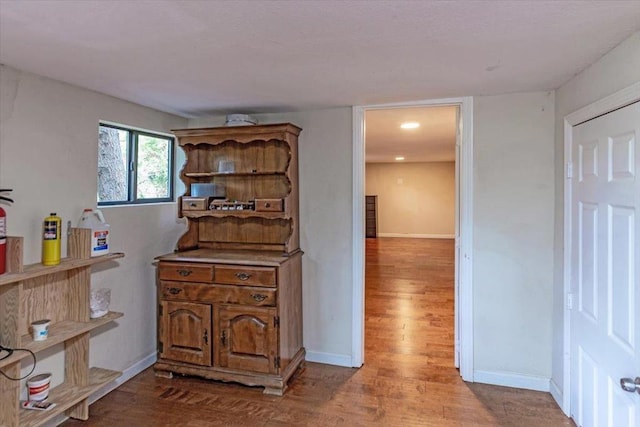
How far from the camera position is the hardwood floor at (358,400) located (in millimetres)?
2381

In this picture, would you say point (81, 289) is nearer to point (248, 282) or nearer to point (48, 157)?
point (48, 157)

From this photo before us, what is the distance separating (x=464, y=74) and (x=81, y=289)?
8.65 feet

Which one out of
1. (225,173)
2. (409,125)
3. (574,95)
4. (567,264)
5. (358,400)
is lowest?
(358,400)

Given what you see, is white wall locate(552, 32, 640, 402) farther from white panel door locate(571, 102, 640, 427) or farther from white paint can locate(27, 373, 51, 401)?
white paint can locate(27, 373, 51, 401)

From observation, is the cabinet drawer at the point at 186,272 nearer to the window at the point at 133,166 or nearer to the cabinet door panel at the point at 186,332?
the cabinet door panel at the point at 186,332

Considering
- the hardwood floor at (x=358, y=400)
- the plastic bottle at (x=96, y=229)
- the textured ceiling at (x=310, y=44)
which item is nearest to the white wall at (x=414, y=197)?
the hardwood floor at (x=358, y=400)

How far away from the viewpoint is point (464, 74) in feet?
7.37

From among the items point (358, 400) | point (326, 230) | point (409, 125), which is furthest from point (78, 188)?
point (409, 125)

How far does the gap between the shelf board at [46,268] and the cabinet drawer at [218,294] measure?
0.53 meters

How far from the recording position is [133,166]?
3008 millimetres

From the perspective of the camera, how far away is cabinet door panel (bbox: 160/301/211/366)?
2811mm

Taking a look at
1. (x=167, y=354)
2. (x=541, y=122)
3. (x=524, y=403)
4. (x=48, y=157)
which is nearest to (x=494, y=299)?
(x=524, y=403)

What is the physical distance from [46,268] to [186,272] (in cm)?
94

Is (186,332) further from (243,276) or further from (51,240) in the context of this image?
(51,240)
